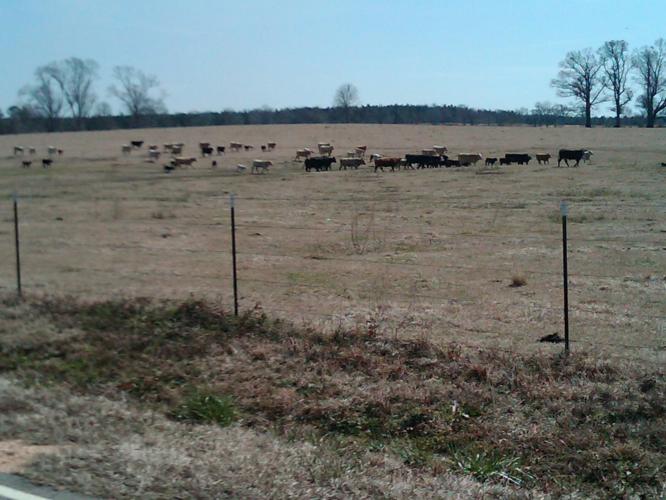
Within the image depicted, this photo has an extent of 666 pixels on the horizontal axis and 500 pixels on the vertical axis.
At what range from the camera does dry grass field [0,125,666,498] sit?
5.59 metres

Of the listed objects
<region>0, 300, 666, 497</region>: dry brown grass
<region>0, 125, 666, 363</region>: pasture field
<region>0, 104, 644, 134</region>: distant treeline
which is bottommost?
<region>0, 300, 666, 497</region>: dry brown grass

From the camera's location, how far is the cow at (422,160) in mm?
48688

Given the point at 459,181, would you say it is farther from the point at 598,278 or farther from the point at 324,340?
the point at 324,340

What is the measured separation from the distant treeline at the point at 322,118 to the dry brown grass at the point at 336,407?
116m

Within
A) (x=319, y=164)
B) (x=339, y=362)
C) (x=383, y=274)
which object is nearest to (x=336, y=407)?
(x=339, y=362)

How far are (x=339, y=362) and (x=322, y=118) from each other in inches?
5667

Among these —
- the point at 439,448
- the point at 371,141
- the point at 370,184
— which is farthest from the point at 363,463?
the point at 371,141

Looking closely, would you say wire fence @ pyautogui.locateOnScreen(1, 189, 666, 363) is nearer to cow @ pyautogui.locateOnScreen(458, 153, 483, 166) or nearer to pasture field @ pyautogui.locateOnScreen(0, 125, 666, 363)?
pasture field @ pyautogui.locateOnScreen(0, 125, 666, 363)

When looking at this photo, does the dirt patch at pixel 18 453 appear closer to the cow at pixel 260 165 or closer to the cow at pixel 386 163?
the cow at pixel 386 163

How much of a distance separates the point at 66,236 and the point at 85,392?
15359 millimetres

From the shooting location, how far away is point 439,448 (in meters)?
6.35

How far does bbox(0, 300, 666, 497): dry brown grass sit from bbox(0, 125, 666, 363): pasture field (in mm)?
1500

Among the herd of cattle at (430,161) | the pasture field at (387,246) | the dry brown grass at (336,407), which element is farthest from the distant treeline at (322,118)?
the dry brown grass at (336,407)

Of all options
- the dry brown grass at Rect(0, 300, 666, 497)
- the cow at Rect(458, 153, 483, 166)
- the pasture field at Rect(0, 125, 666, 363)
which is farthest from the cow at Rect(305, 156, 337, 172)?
the dry brown grass at Rect(0, 300, 666, 497)
